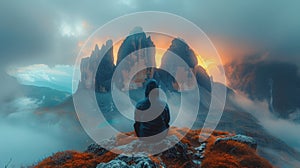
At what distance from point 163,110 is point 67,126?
135171 millimetres

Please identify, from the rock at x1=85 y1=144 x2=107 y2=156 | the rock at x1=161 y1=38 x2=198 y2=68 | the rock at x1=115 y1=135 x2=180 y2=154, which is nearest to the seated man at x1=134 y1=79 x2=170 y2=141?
the rock at x1=115 y1=135 x2=180 y2=154

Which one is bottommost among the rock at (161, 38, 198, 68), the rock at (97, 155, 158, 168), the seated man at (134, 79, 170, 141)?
the rock at (97, 155, 158, 168)

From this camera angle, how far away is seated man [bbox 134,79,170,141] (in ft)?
49.5

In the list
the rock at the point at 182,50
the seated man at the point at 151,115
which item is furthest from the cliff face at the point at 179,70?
the seated man at the point at 151,115

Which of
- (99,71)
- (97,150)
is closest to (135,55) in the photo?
(99,71)

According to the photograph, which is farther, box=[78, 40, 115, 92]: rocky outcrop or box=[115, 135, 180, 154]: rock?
box=[78, 40, 115, 92]: rocky outcrop

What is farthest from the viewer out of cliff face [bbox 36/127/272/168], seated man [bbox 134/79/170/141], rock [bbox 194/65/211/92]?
rock [bbox 194/65/211/92]

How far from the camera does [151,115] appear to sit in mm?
15234

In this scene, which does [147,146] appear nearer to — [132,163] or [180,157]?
[180,157]

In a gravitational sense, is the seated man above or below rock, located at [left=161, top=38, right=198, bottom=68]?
below

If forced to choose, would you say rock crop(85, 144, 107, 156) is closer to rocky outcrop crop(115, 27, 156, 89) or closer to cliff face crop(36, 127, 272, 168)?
cliff face crop(36, 127, 272, 168)

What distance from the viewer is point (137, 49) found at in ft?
518

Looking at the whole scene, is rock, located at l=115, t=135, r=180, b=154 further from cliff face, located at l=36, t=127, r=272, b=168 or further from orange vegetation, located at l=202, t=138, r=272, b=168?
orange vegetation, located at l=202, t=138, r=272, b=168

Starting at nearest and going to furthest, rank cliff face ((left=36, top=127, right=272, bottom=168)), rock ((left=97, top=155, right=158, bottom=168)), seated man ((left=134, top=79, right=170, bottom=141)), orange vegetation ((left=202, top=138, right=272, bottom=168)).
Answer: rock ((left=97, top=155, right=158, bottom=168)), cliff face ((left=36, top=127, right=272, bottom=168)), orange vegetation ((left=202, top=138, right=272, bottom=168)), seated man ((left=134, top=79, right=170, bottom=141))
